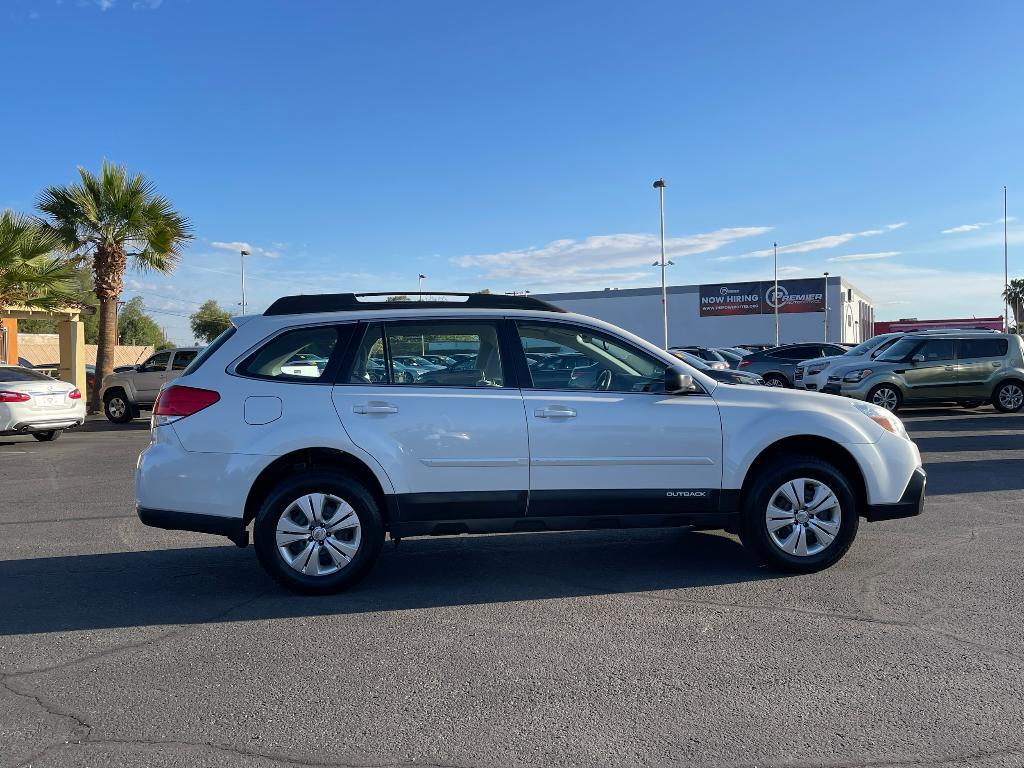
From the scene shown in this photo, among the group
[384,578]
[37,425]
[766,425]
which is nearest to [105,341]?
[37,425]

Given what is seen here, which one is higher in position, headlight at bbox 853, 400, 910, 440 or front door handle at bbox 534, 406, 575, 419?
front door handle at bbox 534, 406, 575, 419

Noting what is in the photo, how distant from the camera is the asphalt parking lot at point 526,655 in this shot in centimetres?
340

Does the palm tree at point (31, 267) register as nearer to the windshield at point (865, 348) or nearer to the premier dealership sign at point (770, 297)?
the windshield at point (865, 348)

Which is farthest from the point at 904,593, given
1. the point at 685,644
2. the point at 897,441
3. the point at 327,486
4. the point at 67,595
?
the point at 67,595

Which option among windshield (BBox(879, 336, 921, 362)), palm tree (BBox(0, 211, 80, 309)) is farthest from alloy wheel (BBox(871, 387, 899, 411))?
palm tree (BBox(0, 211, 80, 309))

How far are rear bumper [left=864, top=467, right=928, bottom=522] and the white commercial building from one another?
60.7 m

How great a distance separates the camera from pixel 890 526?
7.19 meters

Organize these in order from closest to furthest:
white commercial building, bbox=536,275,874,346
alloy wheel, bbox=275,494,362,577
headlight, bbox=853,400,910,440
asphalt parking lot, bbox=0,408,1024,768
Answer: asphalt parking lot, bbox=0,408,1024,768
alloy wheel, bbox=275,494,362,577
headlight, bbox=853,400,910,440
white commercial building, bbox=536,275,874,346

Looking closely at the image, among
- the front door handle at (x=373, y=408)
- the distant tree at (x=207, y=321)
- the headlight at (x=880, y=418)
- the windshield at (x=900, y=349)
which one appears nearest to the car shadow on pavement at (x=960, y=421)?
the windshield at (x=900, y=349)

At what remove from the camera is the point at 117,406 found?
19641 millimetres

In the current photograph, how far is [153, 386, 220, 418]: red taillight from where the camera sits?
5.31 metres

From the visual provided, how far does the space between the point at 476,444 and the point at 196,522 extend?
182 centimetres

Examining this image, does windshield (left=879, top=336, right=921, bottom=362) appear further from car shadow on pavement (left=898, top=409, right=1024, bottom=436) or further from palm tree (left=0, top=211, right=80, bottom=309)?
palm tree (left=0, top=211, right=80, bottom=309)

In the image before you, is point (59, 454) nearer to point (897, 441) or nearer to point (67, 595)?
point (67, 595)
